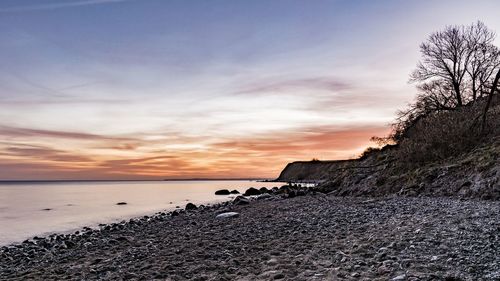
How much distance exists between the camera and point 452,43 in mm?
43250

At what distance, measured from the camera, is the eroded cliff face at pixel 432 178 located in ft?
52.8

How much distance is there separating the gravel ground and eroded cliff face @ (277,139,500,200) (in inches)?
140

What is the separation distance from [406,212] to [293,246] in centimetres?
499

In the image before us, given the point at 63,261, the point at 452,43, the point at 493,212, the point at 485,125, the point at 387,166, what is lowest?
the point at 63,261

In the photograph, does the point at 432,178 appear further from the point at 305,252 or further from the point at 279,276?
the point at 279,276

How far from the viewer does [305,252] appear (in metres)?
8.86

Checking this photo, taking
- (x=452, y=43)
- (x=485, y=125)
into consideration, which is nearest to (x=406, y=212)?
(x=485, y=125)

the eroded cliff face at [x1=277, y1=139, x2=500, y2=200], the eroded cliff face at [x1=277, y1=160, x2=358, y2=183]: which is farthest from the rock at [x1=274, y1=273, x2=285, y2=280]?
the eroded cliff face at [x1=277, y1=160, x2=358, y2=183]

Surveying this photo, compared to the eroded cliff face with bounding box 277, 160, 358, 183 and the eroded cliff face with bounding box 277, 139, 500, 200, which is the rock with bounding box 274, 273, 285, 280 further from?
the eroded cliff face with bounding box 277, 160, 358, 183

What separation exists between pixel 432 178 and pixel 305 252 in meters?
13.2

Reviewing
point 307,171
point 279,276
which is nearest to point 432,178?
point 279,276

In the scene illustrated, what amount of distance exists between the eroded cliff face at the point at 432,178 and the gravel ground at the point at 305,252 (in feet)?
11.7

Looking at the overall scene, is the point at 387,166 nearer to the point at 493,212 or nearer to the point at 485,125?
the point at 485,125

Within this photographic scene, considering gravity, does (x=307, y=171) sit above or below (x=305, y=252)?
above
